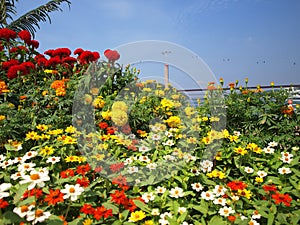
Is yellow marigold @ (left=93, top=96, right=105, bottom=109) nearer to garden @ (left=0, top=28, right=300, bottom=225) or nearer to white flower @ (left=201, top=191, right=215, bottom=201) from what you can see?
garden @ (left=0, top=28, right=300, bottom=225)

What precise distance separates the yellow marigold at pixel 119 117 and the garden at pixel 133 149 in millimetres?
11

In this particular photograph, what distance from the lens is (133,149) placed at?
2.44 m

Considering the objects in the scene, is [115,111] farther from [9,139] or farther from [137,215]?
[137,215]

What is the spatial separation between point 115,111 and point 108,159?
63cm

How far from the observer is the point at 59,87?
8.80 ft

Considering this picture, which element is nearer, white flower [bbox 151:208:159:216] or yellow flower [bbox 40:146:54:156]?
white flower [bbox 151:208:159:216]

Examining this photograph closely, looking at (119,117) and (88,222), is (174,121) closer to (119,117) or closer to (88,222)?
(119,117)

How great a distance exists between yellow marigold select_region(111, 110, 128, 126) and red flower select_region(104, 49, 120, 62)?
0.71m

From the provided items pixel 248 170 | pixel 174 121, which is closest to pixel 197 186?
pixel 248 170

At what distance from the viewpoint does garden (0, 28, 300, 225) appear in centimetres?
163

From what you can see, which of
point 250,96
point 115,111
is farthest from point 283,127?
point 115,111

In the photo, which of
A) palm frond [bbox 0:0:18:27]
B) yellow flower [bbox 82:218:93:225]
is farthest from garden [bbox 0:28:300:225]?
palm frond [bbox 0:0:18:27]

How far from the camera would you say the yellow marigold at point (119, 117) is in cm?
266

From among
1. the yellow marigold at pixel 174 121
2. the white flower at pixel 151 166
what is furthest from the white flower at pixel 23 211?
the yellow marigold at pixel 174 121
